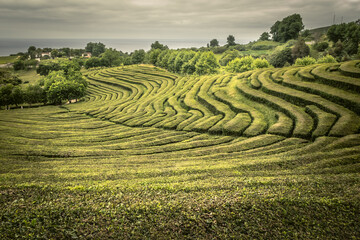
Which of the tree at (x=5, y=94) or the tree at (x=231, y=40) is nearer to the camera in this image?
the tree at (x=5, y=94)

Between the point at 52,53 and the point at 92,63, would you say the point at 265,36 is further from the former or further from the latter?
the point at 52,53

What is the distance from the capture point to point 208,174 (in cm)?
1419

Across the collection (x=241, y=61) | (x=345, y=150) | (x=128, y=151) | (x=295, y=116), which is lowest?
(x=128, y=151)

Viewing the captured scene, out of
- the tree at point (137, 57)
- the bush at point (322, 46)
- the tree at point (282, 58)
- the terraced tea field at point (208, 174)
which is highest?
the tree at point (137, 57)

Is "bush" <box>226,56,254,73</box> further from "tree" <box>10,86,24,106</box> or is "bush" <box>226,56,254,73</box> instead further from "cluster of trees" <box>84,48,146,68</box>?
"cluster of trees" <box>84,48,146,68</box>

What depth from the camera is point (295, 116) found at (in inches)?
974

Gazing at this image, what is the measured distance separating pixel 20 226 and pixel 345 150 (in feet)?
68.3

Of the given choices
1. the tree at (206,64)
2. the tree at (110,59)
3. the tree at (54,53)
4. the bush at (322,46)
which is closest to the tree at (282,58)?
the bush at (322,46)

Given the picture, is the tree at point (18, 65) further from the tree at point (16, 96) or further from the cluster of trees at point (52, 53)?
the tree at point (16, 96)

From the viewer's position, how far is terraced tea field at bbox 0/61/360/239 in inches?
327

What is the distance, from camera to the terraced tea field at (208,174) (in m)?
8.30

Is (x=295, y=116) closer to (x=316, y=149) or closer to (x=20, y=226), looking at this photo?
(x=316, y=149)

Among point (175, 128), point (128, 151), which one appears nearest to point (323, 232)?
point (128, 151)

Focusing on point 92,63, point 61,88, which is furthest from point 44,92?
point 92,63
